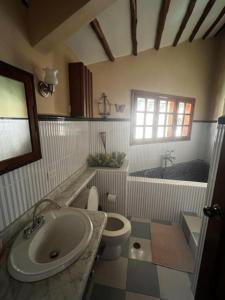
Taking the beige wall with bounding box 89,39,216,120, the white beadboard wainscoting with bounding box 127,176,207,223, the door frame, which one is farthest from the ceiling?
the white beadboard wainscoting with bounding box 127,176,207,223

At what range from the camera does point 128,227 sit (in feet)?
4.99

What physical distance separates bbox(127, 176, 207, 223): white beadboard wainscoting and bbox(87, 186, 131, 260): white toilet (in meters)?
0.56

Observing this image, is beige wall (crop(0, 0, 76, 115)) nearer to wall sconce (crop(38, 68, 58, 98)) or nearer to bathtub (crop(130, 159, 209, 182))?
wall sconce (crop(38, 68, 58, 98))

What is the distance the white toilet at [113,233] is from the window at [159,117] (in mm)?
1530

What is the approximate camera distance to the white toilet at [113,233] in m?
1.42

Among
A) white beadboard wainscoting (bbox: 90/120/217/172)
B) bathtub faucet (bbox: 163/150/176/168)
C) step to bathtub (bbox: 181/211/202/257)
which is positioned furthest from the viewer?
bathtub faucet (bbox: 163/150/176/168)

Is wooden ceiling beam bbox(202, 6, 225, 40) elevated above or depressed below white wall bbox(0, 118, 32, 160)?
above

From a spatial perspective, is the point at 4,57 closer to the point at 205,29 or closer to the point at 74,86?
the point at 74,86

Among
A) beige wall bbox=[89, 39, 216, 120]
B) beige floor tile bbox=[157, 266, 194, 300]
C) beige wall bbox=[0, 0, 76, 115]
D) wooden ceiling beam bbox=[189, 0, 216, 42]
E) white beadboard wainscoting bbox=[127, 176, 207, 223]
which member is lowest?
beige floor tile bbox=[157, 266, 194, 300]

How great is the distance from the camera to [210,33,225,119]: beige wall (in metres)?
3.14

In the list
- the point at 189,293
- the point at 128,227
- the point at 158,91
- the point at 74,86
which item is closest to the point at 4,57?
the point at 74,86

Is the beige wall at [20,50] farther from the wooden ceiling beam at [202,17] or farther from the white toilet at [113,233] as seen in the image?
the wooden ceiling beam at [202,17]

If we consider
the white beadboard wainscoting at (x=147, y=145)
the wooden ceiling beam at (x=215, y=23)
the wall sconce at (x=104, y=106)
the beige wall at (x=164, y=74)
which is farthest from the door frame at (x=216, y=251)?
the wooden ceiling beam at (x=215, y=23)

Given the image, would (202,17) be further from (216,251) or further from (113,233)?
(113,233)
